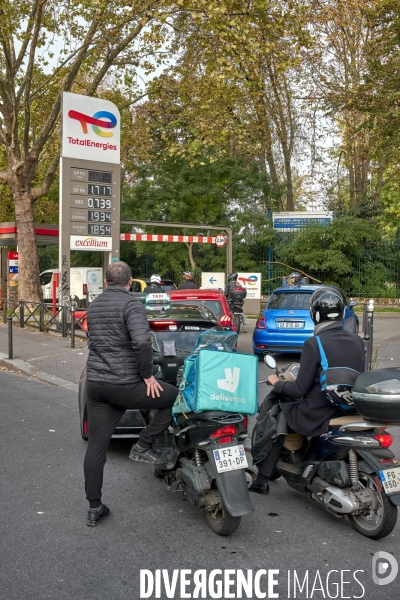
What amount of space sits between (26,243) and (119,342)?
1705 centimetres

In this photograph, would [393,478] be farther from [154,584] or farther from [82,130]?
[82,130]

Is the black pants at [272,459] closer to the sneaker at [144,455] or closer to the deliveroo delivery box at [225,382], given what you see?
the deliveroo delivery box at [225,382]

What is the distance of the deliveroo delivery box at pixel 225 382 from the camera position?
430 cm

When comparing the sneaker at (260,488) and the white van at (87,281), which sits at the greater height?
the white van at (87,281)

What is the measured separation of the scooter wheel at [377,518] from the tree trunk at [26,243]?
17.3 meters

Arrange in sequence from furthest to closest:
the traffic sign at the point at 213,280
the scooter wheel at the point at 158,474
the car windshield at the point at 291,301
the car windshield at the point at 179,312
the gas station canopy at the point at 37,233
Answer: the gas station canopy at the point at 37,233, the traffic sign at the point at 213,280, the car windshield at the point at 291,301, the car windshield at the point at 179,312, the scooter wheel at the point at 158,474

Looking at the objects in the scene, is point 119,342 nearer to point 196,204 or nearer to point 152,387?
point 152,387

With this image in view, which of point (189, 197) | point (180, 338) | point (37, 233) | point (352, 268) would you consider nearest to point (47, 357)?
point (180, 338)

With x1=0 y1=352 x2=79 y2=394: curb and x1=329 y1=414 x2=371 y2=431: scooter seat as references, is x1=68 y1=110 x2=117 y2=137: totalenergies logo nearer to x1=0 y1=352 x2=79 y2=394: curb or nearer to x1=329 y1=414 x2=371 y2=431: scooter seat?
x1=0 y1=352 x2=79 y2=394: curb

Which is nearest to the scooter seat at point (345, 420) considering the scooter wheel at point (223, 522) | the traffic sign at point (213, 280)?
the scooter wheel at point (223, 522)

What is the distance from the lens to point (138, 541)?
13.9 ft

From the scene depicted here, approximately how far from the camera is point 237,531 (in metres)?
4.44

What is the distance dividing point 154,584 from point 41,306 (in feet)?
45.0

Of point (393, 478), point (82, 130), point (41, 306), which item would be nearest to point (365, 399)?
point (393, 478)
